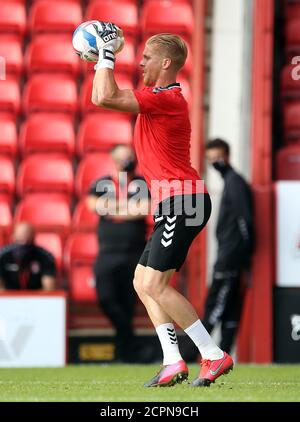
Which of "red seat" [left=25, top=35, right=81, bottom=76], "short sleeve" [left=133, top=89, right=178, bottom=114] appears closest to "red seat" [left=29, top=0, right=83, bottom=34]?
"red seat" [left=25, top=35, right=81, bottom=76]

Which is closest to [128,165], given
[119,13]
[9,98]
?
[9,98]

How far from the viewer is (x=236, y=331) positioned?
369 inches

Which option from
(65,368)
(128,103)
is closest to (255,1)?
(65,368)

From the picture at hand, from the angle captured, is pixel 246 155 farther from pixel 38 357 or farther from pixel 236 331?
pixel 38 357

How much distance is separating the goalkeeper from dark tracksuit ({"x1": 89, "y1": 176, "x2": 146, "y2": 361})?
3.68 metres

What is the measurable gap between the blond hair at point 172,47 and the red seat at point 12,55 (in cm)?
646

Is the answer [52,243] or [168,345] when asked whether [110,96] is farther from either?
[52,243]

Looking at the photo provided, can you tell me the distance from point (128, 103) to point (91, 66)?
656 centimetres

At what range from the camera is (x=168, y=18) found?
12.4 meters

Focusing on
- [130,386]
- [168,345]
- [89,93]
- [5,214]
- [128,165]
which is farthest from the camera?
[89,93]

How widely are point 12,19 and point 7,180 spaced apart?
7.38 feet

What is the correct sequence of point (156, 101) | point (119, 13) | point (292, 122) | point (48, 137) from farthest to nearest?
point (119, 13) → point (48, 137) → point (292, 122) → point (156, 101)

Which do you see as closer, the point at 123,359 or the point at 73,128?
the point at 123,359

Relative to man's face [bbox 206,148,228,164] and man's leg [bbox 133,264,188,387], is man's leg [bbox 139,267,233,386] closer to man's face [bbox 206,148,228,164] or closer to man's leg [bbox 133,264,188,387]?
man's leg [bbox 133,264,188,387]
